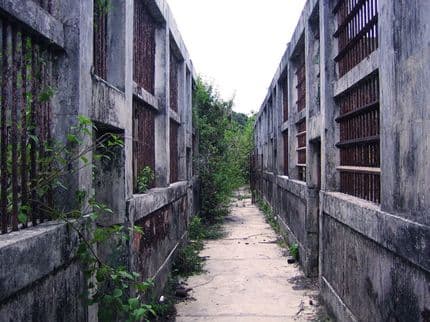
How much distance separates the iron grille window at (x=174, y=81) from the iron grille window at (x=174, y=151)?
1.31ft

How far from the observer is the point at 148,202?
5.65 metres

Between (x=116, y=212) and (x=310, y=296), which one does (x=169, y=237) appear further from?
(x=116, y=212)

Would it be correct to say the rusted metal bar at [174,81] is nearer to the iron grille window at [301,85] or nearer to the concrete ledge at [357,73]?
the iron grille window at [301,85]

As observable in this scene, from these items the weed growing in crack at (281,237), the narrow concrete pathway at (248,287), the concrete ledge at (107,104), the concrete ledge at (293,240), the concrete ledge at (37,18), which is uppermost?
the concrete ledge at (37,18)

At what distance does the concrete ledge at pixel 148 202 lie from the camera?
480cm

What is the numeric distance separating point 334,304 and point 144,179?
273 cm

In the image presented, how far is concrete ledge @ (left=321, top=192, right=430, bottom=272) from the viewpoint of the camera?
2736 millimetres

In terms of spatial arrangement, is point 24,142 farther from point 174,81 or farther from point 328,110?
point 174,81

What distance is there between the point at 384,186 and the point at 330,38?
9.51 feet

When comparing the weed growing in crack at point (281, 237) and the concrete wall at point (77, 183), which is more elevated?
the concrete wall at point (77, 183)

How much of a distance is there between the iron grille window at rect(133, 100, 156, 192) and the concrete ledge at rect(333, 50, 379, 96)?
8.00 feet

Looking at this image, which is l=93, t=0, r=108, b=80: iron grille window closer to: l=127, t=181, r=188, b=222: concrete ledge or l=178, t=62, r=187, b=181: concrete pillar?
l=127, t=181, r=188, b=222: concrete ledge

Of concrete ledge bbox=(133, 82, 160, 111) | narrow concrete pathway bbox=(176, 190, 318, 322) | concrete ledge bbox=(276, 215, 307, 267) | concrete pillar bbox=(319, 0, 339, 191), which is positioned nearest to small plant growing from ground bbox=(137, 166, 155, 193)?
concrete ledge bbox=(133, 82, 160, 111)

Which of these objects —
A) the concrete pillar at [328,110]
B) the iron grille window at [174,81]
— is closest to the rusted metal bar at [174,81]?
the iron grille window at [174,81]
